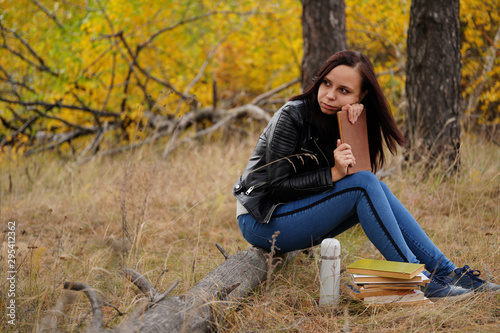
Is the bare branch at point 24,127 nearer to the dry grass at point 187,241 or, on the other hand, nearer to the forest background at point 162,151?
the forest background at point 162,151

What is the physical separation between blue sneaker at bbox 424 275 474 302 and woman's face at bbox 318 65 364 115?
1.03m

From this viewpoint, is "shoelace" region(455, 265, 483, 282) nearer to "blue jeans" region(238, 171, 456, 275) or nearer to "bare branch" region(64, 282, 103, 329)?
"blue jeans" region(238, 171, 456, 275)

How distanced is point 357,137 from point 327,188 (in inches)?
13.2

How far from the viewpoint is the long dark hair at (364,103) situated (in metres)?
2.27

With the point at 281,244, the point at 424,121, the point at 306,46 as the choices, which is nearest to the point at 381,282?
the point at 281,244

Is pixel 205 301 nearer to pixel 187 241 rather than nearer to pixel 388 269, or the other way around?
pixel 388 269

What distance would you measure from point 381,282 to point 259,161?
0.88 m

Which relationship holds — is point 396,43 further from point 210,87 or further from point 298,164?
point 298,164

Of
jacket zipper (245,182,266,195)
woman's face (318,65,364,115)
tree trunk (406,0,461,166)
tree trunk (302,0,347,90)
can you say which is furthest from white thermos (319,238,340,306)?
tree trunk (302,0,347,90)

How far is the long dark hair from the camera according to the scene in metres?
2.27

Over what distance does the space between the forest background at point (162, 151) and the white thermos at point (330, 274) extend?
91 mm

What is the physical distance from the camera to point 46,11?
6.79m

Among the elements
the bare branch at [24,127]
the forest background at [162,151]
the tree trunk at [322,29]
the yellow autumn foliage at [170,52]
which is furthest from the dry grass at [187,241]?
the tree trunk at [322,29]

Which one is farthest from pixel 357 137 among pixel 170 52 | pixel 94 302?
pixel 170 52
